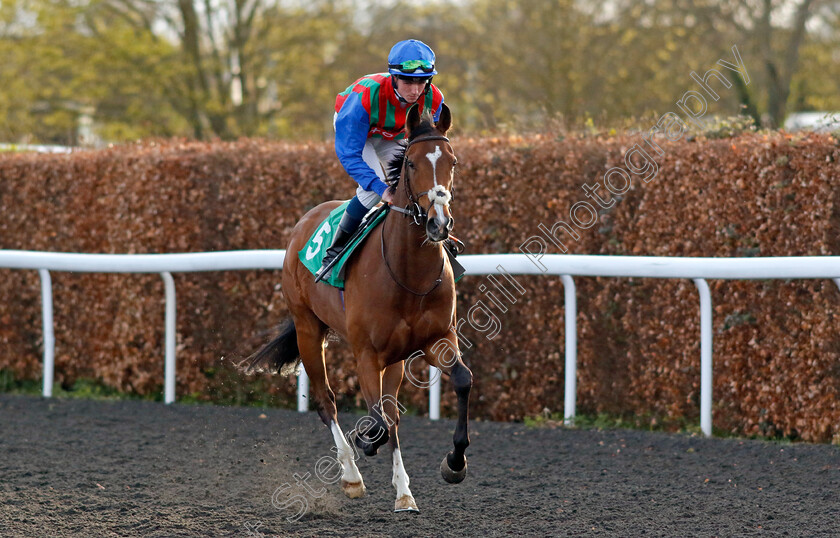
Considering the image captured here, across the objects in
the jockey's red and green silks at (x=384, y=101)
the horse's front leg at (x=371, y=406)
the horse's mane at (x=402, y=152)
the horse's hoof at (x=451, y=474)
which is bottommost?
the horse's hoof at (x=451, y=474)

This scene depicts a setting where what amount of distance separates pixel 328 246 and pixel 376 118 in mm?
704

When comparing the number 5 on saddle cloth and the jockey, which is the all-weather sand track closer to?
the number 5 on saddle cloth

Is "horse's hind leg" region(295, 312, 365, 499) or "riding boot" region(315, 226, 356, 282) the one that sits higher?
"riding boot" region(315, 226, 356, 282)

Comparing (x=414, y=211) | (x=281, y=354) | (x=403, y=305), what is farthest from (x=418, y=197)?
(x=281, y=354)

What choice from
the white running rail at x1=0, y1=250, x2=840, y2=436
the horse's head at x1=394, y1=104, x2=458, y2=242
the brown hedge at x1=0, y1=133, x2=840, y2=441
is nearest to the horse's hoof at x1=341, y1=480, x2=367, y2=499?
the horse's head at x1=394, y1=104, x2=458, y2=242

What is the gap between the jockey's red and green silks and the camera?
13.7ft

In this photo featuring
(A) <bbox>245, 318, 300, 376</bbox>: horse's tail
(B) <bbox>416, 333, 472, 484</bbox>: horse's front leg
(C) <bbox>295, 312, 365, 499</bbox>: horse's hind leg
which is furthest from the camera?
(A) <bbox>245, 318, 300, 376</bbox>: horse's tail

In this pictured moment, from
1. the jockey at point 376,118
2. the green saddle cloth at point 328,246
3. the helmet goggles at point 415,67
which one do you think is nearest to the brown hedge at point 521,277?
the green saddle cloth at point 328,246

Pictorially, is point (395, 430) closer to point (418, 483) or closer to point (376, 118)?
point (418, 483)

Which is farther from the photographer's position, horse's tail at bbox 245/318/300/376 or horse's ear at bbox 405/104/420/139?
horse's tail at bbox 245/318/300/376

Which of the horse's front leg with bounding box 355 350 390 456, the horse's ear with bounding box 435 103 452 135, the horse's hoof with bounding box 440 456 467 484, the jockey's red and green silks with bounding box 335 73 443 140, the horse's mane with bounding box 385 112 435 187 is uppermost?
the jockey's red and green silks with bounding box 335 73 443 140

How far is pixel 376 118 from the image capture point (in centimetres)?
429

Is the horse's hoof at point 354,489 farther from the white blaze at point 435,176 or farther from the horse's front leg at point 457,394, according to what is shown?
the white blaze at point 435,176

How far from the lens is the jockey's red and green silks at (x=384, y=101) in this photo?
4168mm
